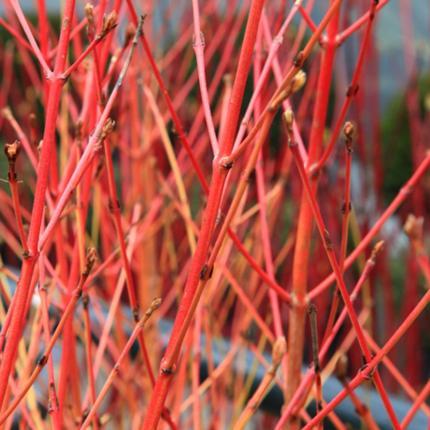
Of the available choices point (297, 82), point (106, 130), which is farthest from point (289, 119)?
point (106, 130)

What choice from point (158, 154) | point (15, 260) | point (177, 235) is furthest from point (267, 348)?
point (15, 260)

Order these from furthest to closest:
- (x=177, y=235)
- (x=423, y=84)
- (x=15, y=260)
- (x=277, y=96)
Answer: (x=423, y=84) < (x=15, y=260) < (x=177, y=235) < (x=277, y=96)

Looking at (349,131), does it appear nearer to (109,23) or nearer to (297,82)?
(297,82)

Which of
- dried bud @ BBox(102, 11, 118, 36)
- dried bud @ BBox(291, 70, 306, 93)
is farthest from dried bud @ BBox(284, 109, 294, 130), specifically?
dried bud @ BBox(102, 11, 118, 36)

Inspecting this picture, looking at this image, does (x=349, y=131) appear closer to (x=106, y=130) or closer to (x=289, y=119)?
(x=289, y=119)

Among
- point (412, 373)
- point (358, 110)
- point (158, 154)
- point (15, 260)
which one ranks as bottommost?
point (15, 260)

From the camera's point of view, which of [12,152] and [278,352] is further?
[278,352]

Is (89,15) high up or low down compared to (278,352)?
up

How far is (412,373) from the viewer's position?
1862 mm

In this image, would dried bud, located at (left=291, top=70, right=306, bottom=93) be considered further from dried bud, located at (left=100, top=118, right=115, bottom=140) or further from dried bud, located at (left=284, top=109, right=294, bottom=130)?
dried bud, located at (left=100, top=118, right=115, bottom=140)

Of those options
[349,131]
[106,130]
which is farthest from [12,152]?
[349,131]

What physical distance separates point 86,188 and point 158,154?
3.71 ft

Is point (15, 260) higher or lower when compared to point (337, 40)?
lower

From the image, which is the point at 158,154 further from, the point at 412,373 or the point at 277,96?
the point at 277,96
